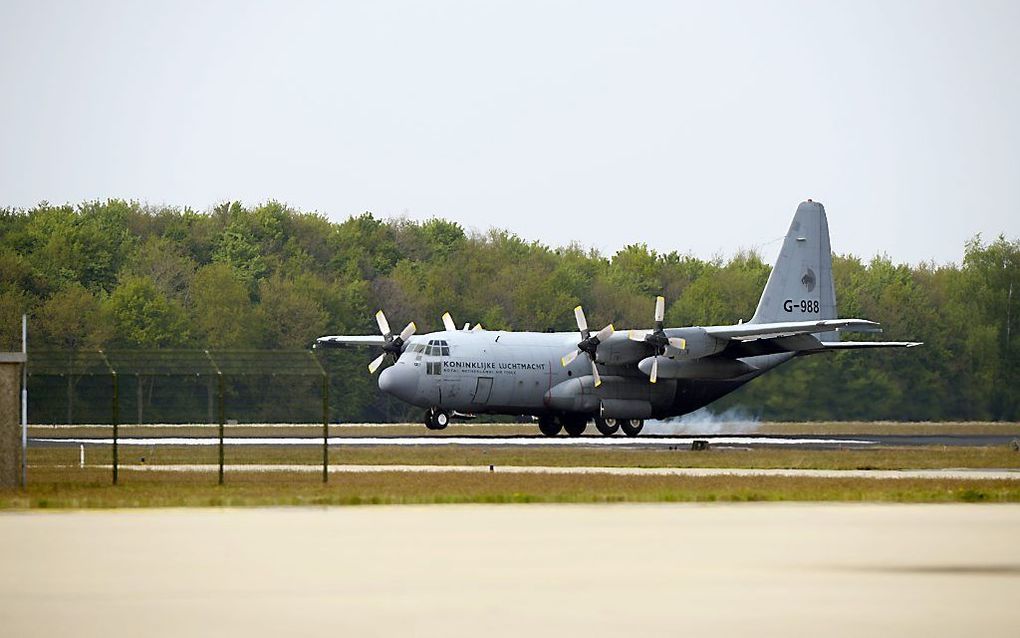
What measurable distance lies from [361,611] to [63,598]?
10.0ft

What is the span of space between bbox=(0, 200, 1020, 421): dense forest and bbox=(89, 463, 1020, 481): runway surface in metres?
30.6

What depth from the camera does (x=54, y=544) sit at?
72.2 feet

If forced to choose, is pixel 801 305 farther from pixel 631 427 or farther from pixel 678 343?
pixel 678 343

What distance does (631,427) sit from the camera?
6512 centimetres

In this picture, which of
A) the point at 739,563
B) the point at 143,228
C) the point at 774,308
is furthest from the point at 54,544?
the point at 143,228

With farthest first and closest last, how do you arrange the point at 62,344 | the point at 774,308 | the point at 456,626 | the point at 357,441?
the point at 62,344 → the point at 774,308 → the point at 357,441 → the point at 456,626

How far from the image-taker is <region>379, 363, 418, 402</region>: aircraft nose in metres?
59.7

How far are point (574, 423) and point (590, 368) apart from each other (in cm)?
305

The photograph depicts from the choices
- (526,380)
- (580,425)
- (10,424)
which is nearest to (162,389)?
(10,424)

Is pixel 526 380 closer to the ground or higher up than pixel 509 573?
higher up

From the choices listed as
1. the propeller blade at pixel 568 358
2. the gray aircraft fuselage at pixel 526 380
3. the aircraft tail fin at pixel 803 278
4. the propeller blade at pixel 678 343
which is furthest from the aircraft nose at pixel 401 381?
the aircraft tail fin at pixel 803 278

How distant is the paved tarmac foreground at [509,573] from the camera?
15328 millimetres

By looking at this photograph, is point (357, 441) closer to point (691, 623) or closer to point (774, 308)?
point (774, 308)

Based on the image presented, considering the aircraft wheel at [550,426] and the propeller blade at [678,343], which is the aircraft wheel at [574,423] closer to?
the aircraft wheel at [550,426]
